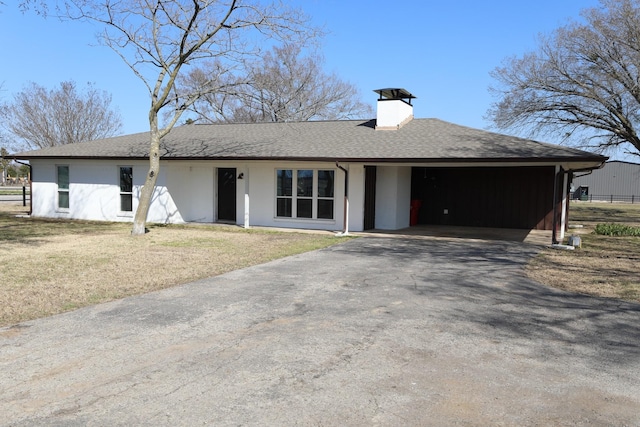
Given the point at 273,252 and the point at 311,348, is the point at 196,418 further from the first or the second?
the point at 273,252

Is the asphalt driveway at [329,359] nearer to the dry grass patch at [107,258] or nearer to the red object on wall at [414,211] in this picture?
the dry grass patch at [107,258]

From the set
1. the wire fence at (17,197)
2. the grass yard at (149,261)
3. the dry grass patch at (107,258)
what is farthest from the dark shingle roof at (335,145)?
the wire fence at (17,197)

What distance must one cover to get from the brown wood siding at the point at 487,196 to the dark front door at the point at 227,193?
685cm

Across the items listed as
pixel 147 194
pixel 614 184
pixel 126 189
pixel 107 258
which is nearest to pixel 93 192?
pixel 126 189

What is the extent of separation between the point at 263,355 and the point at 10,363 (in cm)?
221

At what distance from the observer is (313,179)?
16844mm

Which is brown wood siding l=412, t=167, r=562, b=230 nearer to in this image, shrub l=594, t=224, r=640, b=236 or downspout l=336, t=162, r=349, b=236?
shrub l=594, t=224, r=640, b=236

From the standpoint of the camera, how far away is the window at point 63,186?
1991 centimetres

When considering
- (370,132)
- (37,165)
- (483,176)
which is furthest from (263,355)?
(37,165)

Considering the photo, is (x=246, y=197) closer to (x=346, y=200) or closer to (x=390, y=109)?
(x=346, y=200)

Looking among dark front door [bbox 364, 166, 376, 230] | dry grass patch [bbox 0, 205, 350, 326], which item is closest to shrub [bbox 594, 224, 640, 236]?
dark front door [bbox 364, 166, 376, 230]

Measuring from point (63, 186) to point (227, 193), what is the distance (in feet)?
22.3

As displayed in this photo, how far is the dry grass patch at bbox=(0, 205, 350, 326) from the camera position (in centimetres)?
700

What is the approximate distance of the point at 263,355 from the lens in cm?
477
